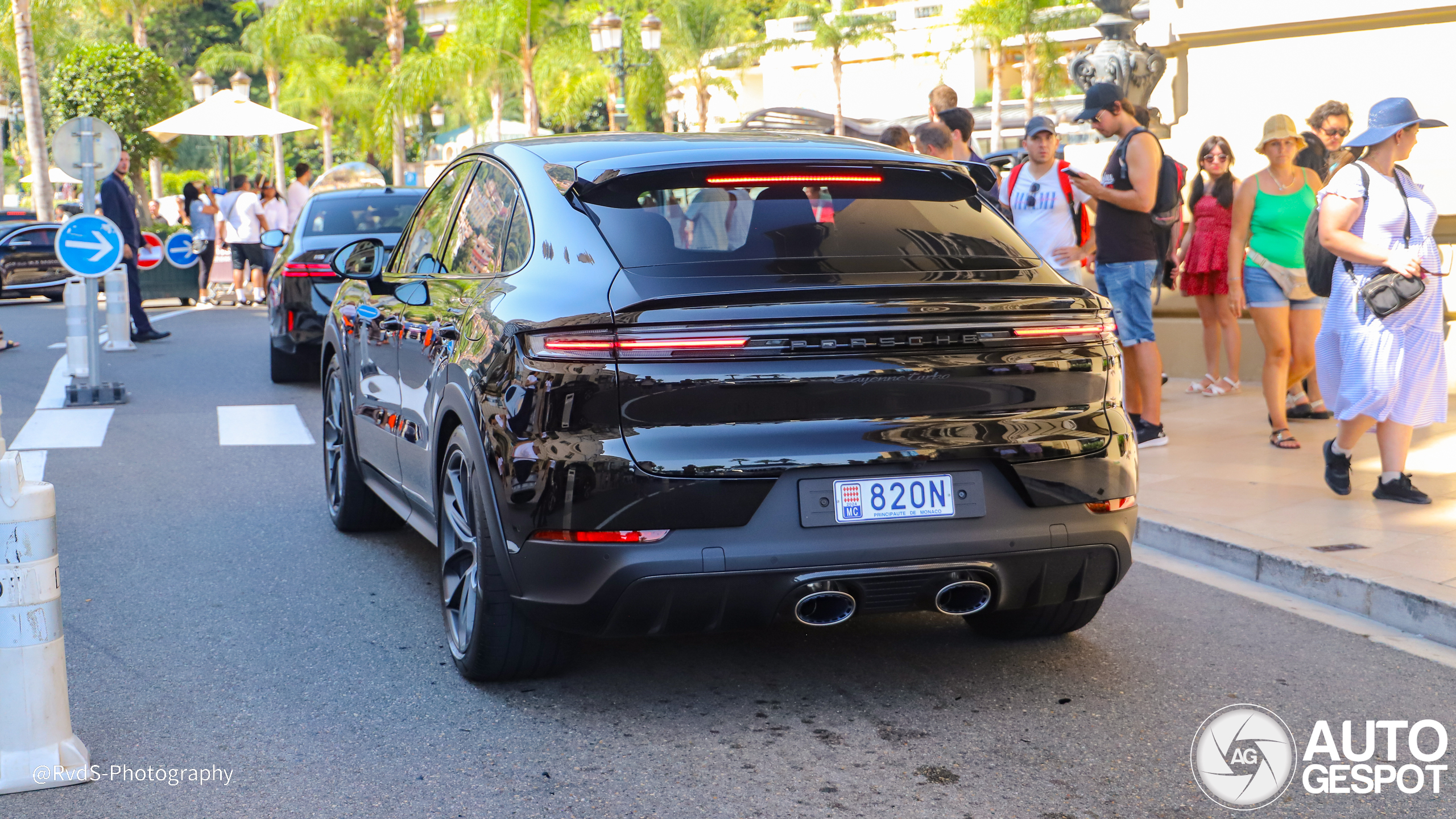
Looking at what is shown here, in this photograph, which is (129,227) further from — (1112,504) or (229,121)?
(1112,504)

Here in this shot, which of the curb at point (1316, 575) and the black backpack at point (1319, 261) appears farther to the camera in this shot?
the black backpack at point (1319, 261)

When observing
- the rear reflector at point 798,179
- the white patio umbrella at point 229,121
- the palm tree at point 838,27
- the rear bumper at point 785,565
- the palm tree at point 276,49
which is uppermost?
the palm tree at point 838,27

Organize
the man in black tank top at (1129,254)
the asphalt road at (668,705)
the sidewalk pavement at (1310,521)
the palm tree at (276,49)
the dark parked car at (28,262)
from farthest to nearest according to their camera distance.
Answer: the palm tree at (276,49), the dark parked car at (28,262), the man in black tank top at (1129,254), the sidewalk pavement at (1310,521), the asphalt road at (668,705)

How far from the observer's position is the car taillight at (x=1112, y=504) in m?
4.14

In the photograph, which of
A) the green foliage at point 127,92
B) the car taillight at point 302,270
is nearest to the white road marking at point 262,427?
the car taillight at point 302,270

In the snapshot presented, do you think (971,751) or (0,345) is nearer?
(971,751)

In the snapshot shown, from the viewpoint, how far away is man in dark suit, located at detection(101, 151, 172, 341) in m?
15.1

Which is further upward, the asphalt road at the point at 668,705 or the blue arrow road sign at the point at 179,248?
the blue arrow road sign at the point at 179,248

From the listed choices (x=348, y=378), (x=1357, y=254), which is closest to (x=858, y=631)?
(x=348, y=378)

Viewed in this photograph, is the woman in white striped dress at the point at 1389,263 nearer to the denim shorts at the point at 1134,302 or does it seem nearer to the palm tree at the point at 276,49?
the denim shorts at the point at 1134,302

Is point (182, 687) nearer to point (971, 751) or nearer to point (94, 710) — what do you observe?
point (94, 710)

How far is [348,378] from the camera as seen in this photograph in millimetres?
6348

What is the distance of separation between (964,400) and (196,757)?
2.23 m

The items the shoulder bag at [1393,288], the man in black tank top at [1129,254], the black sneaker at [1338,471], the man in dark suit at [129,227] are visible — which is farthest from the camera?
the man in dark suit at [129,227]
